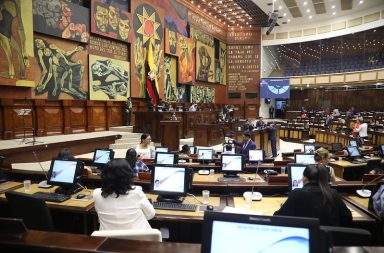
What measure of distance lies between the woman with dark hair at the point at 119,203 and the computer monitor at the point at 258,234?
4.25 feet

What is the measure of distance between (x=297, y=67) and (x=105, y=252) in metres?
25.8

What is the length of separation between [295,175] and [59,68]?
344 inches

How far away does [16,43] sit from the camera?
810 centimetres

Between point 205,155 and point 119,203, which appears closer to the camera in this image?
point 119,203

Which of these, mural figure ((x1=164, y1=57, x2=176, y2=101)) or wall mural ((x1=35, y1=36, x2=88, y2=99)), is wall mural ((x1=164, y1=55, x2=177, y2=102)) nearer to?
mural figure ((x1=164, y1=57, x2=176, y2=101))

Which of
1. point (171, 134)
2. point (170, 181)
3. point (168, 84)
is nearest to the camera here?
point (170, 181)

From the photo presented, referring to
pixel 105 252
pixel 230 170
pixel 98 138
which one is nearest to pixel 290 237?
pixel 105 252

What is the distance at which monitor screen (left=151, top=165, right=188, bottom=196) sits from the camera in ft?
11.5

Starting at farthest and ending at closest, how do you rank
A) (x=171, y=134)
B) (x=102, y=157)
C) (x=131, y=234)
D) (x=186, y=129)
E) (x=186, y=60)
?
(x=186, y=60) < (x=186, y=129) < (x=171, y=134) < (x=102, y=157) < (x=131, y=234)

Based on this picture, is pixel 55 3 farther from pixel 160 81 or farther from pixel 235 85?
pixel 235 85

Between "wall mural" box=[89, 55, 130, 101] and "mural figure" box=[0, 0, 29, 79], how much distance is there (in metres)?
2.75

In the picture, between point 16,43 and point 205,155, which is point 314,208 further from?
point 16,43

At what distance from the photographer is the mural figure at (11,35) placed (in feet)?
25.5

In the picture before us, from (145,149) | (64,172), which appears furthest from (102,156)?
(64,172)
